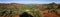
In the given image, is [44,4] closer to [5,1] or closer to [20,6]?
[20,6]

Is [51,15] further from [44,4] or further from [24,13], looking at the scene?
[24,13]

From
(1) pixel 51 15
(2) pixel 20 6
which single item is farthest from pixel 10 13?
(1) pixel 51 15

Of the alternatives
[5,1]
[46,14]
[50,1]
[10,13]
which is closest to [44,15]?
[46,14]

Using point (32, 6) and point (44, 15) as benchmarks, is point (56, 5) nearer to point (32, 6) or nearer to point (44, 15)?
point (44, 15)

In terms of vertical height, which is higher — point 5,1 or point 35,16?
point 5,1

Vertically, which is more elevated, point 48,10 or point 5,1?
point 5,1

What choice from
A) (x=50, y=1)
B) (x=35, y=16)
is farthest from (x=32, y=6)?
(x=50, y=1)

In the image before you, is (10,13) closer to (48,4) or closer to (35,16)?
(35,16)

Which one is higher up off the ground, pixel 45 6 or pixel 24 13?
pixel 45 6
